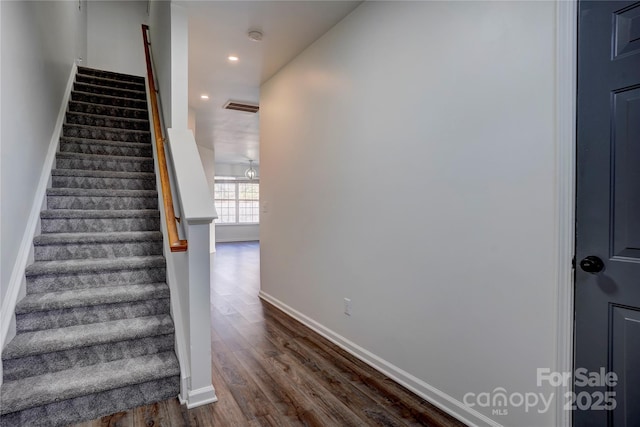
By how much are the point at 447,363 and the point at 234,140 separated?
6569mm

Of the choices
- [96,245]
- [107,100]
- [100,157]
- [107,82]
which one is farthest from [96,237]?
[107,82]

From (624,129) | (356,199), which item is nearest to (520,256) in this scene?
(624,129)

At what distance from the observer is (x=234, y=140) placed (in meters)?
7.41

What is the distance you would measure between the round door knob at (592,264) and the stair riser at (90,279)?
262 cm

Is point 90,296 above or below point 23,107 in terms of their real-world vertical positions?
below

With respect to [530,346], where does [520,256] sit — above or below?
above

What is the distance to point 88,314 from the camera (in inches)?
88.0

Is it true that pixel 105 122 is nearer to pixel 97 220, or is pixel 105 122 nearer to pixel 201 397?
pixel 97 220

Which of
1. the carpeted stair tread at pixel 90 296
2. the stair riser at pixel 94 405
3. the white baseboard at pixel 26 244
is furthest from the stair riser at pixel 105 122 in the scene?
the stair riser at pixel 94 405

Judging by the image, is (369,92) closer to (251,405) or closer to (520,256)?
(520,256)

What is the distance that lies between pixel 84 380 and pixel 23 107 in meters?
1.83

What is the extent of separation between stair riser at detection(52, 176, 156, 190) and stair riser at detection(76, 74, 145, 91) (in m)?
2.03

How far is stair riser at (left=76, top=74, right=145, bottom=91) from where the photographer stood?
4.28m

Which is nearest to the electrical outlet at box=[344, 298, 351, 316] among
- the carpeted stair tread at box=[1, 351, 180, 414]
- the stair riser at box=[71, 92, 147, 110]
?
the carpeted stair tread at box=[1, 351, 180, 414]
